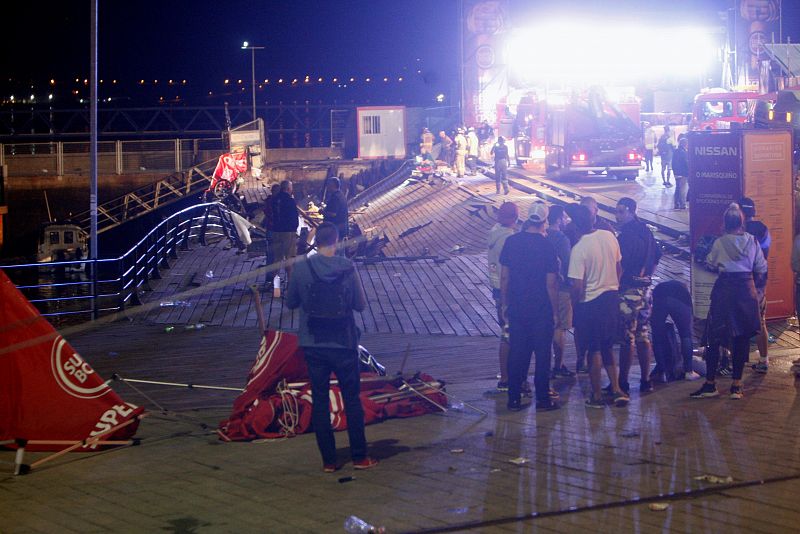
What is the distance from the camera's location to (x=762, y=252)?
31.5 feet

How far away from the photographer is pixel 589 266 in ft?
28.1

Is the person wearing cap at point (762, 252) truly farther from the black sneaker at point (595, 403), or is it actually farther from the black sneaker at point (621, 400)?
the black sneaker at point (595, 403)

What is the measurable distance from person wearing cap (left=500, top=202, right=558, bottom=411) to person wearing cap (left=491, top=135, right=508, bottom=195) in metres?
18.0

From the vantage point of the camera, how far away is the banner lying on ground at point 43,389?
7.20 m

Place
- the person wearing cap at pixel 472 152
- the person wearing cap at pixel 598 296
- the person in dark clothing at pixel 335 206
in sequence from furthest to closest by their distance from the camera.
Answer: the person wearing cap at pixel 472 152
the person in dark clothing at pixel 335 206
the person wearing cap at pixel 598 296

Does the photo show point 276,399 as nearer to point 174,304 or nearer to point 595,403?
point 595,403

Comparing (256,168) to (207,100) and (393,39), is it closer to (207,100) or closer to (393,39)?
(207,100)

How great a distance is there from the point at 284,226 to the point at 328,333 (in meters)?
8.43

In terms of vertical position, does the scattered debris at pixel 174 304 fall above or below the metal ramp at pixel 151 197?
below

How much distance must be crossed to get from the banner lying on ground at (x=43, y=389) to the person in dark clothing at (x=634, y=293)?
4.37 meters

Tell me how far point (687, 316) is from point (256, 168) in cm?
3285

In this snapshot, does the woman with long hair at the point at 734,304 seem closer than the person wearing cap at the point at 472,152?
Yes

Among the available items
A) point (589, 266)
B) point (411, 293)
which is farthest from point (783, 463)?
point (411, 293)

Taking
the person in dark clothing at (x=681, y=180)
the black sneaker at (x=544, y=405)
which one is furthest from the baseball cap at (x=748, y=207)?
the person in dark clothing at (x=681, y=180)
